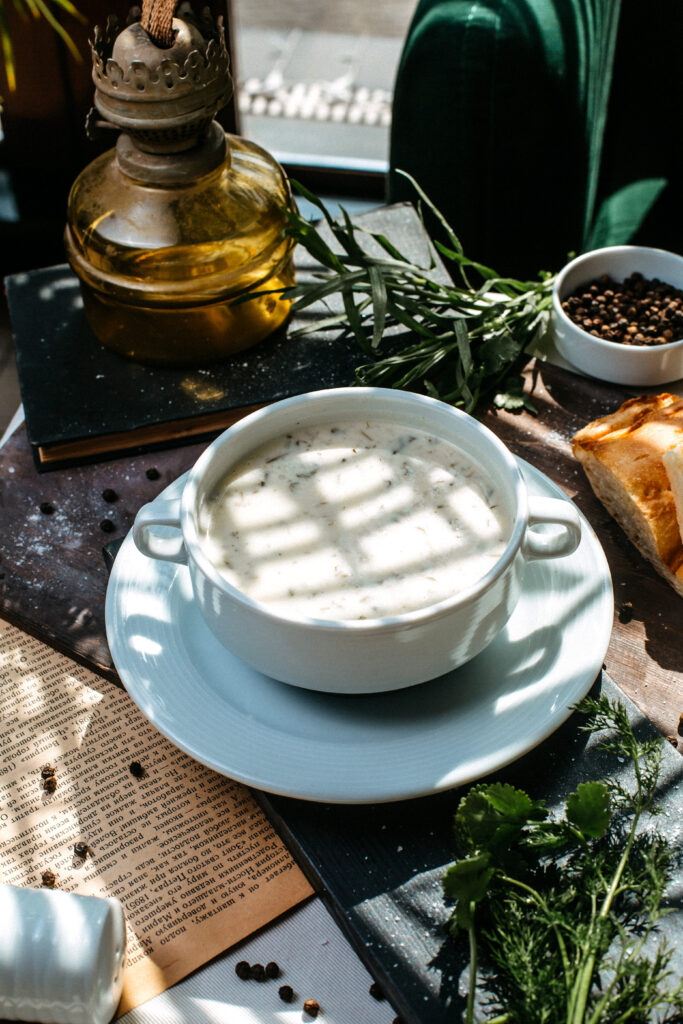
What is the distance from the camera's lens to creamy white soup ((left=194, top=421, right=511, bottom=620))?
759mm

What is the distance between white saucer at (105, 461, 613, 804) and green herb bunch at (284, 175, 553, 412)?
1.05ft

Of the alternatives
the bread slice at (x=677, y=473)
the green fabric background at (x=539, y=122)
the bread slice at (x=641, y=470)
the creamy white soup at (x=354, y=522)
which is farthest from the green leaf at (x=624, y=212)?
the creamy white soup at (x=354, y=522)

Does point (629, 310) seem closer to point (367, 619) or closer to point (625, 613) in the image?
point (625, 613)

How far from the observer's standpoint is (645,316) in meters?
1.21

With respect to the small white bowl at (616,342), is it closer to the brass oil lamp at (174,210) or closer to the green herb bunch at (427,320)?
the green herb bunch at (427,320)

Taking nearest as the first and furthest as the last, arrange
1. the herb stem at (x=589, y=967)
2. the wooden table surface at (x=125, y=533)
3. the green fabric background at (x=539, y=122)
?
the herb stem at (x=589, y=967)
the wooden table surface at (x=125, y=533)
the green fabric background at (x=539, y=122)

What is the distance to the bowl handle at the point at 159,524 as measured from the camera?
2.61 feet

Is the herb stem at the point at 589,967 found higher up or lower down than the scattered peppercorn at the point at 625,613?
higher up

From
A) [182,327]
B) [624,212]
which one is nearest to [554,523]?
[182,327]

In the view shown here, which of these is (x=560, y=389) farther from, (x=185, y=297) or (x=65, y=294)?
(x=65, y=294)

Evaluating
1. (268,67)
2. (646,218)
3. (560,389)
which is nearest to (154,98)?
(560,389)

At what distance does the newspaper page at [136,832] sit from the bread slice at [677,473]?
485 mm

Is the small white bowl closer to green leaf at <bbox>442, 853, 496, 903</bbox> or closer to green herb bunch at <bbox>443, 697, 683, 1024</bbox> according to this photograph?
green herb bunch at <bbox>443, 697, 683, 1024</bbox>

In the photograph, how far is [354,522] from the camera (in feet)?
2.66
